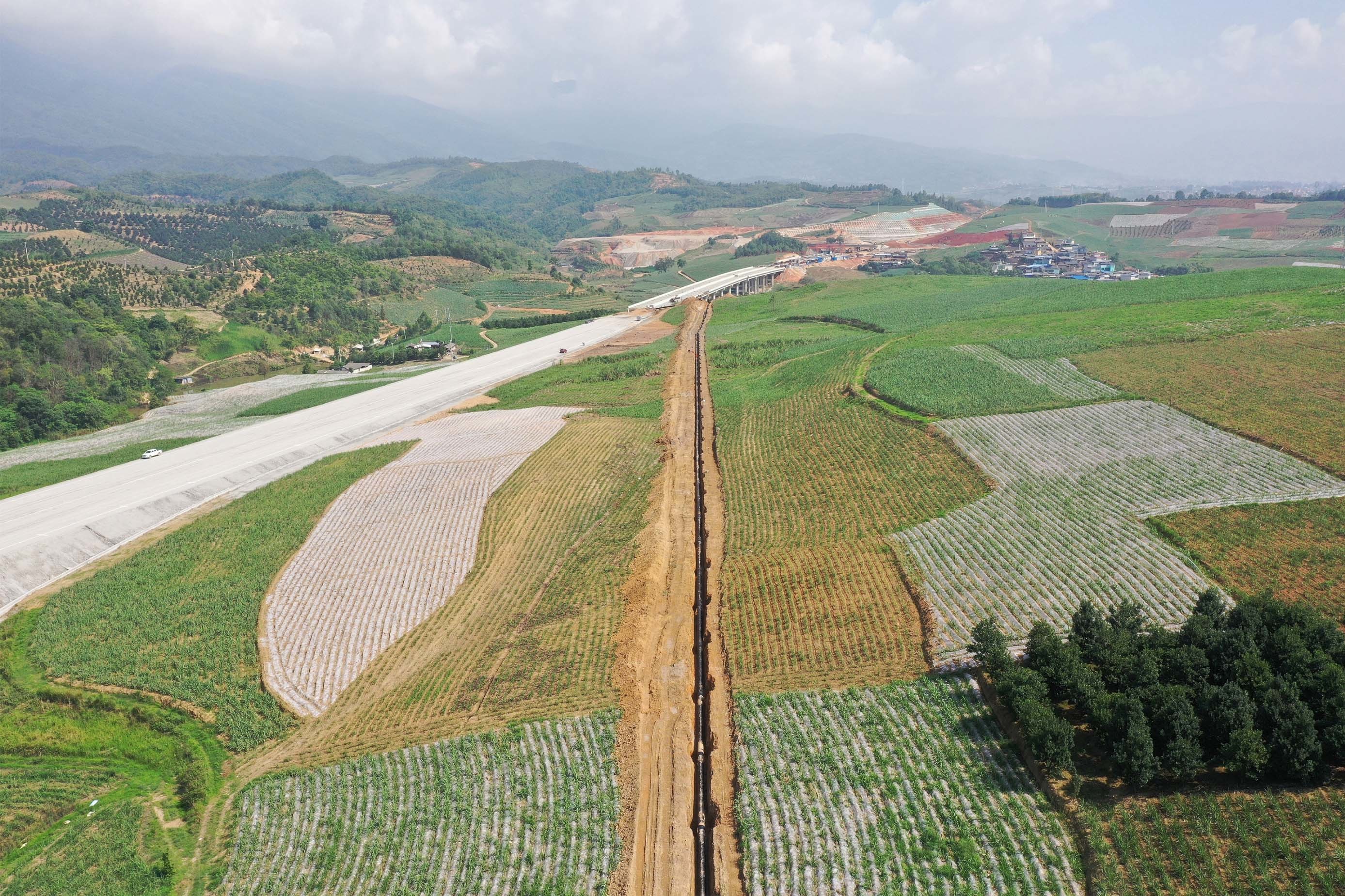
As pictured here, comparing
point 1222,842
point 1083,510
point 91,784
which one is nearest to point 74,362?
point 91,784

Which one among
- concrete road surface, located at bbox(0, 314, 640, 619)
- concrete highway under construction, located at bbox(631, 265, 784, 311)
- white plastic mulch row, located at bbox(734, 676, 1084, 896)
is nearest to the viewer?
white plastic mulch row, located at bbox(734, 676, 1084, 896)

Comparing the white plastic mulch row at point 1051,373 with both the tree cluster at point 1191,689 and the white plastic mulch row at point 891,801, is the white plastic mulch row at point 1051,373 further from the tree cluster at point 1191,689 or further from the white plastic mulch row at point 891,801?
the white plastic mulch row at point 891,801

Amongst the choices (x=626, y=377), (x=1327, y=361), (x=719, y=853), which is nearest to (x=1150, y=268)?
(x=1327, y=361)

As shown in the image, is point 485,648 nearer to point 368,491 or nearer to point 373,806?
point 373,806

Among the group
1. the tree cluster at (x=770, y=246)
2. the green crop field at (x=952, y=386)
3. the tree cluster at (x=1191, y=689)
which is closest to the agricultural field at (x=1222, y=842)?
the tree cluster at (x=1191, y=689)

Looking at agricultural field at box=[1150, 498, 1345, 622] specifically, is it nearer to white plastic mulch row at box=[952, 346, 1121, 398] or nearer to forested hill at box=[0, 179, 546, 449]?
white plastic mulch row at box=[952, 346, 1121, 398]

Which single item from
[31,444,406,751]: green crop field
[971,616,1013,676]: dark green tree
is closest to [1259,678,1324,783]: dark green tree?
[971,616,1013,676]: dark green tree
